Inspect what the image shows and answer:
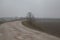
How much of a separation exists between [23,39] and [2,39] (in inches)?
71.5

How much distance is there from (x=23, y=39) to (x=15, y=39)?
67cm

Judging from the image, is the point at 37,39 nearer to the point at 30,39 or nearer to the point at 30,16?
the point at 30,39

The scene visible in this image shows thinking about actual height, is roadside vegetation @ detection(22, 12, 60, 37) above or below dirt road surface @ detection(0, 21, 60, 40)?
below

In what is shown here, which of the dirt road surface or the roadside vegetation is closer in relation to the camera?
the dirt road surface

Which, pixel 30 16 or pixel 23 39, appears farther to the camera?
pixel 30 16

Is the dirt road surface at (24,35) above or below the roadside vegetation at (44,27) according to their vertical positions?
above

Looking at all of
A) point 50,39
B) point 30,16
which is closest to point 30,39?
point 50,39

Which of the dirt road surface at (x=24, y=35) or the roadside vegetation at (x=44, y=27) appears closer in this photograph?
the dirt road surface at (x=24, y=35)

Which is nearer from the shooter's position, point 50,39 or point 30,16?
point 50,39

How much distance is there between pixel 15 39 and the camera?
42.1ft

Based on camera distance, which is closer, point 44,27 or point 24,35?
point 24,35

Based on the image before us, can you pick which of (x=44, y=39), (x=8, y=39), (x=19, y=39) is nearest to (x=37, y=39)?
(x=44, y=39)

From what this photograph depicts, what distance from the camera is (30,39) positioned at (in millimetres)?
12750

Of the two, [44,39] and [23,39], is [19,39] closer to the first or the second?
[23,39]
